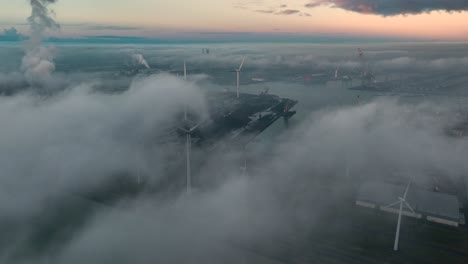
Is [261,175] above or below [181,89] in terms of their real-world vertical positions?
below

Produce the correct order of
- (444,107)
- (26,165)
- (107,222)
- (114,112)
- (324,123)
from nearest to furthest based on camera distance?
(107,222)
(26,165)
(114,112)
(324,123)
(444,107)

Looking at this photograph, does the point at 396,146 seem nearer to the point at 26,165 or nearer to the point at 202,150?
the point at 202,150

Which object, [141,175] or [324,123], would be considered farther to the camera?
[324,123]

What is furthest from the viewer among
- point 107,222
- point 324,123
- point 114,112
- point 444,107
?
point 444,107

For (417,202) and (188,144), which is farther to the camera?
(188,144)

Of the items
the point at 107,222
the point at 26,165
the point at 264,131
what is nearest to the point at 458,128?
the point at 264,131

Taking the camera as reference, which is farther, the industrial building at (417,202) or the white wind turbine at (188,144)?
the white wind turbine at (188,144)

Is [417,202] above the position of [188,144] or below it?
below

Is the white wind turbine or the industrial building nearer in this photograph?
the industrial building
